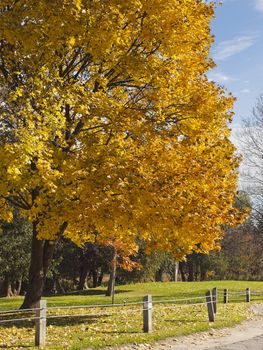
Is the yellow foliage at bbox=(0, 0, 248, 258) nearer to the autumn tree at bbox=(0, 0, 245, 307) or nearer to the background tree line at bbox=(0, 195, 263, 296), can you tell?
the autumn tree at bbox=(0, 0, 245, 307)

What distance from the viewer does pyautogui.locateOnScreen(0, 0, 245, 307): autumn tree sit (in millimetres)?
12258

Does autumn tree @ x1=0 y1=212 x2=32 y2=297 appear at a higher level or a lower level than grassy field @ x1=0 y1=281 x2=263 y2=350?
higher

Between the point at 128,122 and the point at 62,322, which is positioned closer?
the point at 128,122

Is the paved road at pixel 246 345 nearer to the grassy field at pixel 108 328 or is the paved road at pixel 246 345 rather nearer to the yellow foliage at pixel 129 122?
the grassy field at pixel 108 328

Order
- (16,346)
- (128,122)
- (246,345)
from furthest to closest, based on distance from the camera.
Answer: (128,122) → (246,345) → (16,346)

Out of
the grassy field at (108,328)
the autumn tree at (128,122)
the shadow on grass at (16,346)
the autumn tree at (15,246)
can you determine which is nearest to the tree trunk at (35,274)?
the grassy field at (108,328)

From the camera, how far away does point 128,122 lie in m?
12.9

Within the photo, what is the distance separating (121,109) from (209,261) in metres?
48.0

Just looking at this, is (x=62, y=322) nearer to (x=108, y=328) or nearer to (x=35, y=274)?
(x=108, y=328)

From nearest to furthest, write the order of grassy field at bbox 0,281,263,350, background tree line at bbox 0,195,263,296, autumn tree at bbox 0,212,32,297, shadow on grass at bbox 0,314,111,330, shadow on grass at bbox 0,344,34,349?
shadow on grass at bbox 0,344,34,349
grassy field at bbox 0,281,263,350
shadow on grass at bbox 0,314,111,330
autumn tree at bbox 0,212,32,297
background tree line at bbox 0,195,263,296

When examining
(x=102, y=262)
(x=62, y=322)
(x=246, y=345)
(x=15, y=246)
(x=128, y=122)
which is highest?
(x=128, y=122)

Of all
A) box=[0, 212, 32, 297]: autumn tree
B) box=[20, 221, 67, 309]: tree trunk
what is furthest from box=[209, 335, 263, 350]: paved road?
box=[0, 212, 32, 297]: autumn tree

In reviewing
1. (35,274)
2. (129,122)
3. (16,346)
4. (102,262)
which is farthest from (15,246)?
(16,346)

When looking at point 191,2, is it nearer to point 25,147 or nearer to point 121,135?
point 121,135
